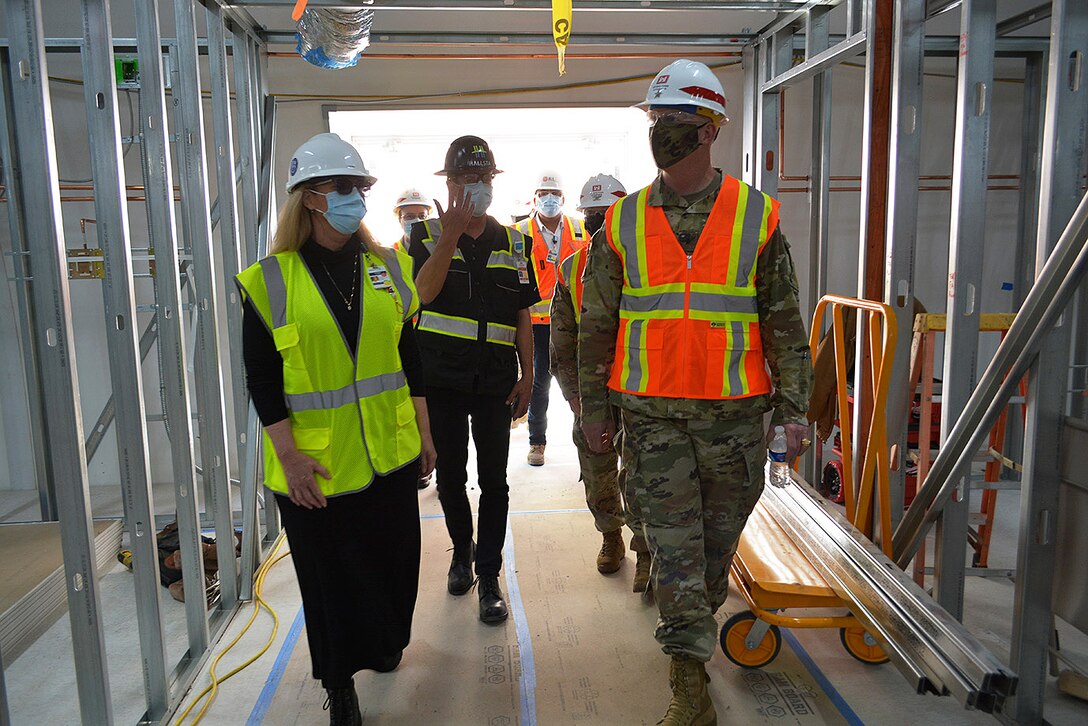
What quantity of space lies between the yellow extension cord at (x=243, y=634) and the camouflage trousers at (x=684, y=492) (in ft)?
4.96

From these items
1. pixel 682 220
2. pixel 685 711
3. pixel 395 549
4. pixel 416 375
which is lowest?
pixel 685 711

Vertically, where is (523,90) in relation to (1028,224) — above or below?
above

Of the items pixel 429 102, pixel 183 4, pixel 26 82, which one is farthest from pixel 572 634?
pixel 429 102

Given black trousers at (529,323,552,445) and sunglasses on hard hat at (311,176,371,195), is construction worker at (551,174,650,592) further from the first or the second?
black trousers at (529,323,552,445)

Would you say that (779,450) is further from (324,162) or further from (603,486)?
(324,162)

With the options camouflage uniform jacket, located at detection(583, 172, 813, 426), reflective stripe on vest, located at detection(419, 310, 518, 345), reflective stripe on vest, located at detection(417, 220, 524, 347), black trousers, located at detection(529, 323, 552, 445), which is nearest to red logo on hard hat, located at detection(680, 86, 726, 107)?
camouflage uniform jacket, located at detection(583, 172, 813, 426)

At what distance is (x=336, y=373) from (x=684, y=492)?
1.02 metres

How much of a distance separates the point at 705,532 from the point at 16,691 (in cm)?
249

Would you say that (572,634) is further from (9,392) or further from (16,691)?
(9,392)

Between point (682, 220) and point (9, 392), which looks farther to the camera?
point (9, 392)

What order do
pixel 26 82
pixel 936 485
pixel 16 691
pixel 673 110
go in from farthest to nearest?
1. pixel 16 691
2. pixel 936 485
3. pixel 673 110
4. pixel 26 82

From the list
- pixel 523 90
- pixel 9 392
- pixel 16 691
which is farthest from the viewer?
pixel 523 90

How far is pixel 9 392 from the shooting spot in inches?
198

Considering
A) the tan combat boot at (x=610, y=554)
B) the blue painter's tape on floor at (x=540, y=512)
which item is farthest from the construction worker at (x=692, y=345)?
the blue painter's tape on floor at (x=540, y=512)
